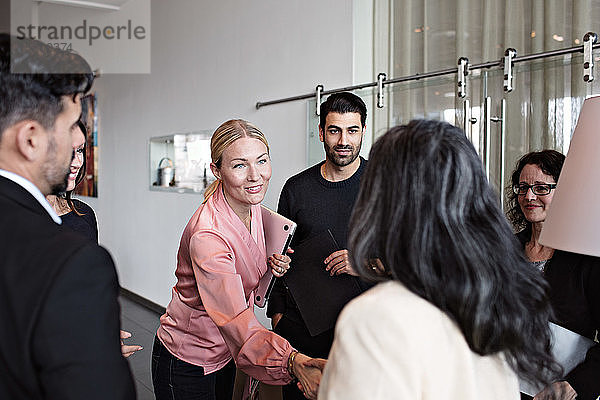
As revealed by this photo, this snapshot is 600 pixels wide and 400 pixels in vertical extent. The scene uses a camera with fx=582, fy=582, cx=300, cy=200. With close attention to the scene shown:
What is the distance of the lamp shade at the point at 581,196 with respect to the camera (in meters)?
1.25

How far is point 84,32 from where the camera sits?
26.4ft

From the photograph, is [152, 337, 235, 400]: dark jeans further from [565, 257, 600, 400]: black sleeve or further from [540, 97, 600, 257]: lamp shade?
[540, 97, 600, 257]: lamp shade

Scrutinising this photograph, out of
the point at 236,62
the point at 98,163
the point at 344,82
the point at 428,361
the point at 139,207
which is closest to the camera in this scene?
the point at 428,361

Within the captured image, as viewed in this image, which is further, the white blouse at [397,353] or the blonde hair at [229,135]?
the blonde hair at [229,135]

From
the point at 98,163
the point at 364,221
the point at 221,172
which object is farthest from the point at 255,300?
the point at 98,163

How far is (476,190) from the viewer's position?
3.32 ft

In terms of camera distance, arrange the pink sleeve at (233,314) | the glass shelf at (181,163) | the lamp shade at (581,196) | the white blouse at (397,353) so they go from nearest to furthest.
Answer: the white blouse at (397,353) < the lamp shade at (581,196) < the pink sleeve at (233,314) < the glass shelf at (181,163)

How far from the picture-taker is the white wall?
4.18m

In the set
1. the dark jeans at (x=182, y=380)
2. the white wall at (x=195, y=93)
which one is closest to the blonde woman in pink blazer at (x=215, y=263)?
the dark jeans at (x=182, y=380)

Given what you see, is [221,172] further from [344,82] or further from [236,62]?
[236,62]

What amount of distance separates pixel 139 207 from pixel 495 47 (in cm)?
486

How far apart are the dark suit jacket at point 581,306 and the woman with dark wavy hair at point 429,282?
696mm

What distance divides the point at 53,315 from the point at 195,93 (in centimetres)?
498

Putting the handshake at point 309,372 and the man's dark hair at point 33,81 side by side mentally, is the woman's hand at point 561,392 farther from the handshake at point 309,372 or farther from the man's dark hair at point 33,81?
the man's dark hair at point 33,81
